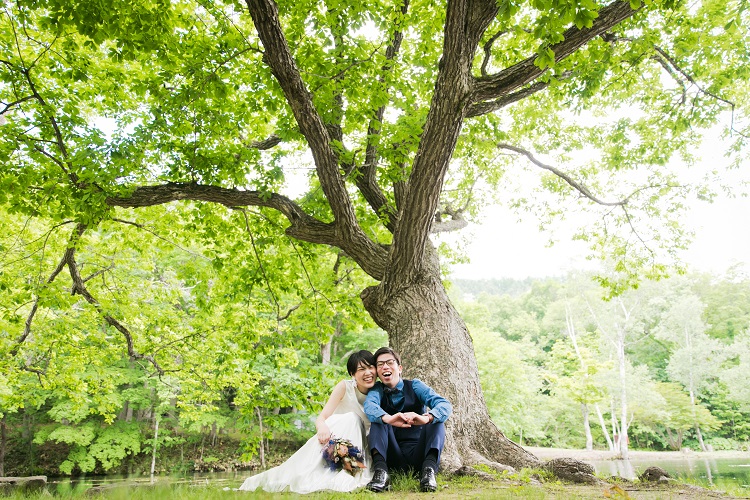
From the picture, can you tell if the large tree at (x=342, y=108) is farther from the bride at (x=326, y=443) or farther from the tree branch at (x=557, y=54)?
the bride at (x=326, y=443)

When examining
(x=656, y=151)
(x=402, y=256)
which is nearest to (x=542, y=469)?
(x=402, y=256)

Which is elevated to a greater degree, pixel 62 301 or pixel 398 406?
pixel 62 301

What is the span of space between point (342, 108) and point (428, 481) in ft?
17.4

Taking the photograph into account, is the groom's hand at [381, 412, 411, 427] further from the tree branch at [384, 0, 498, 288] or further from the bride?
the tree branch at [384, 0, 498, 288]

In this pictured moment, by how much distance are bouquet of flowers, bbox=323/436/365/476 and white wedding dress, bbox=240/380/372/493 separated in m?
0.04

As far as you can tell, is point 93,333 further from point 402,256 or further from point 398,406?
point 398,406

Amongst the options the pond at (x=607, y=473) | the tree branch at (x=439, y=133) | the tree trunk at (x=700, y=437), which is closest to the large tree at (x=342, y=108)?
the tree branch at (x=439, y=133)

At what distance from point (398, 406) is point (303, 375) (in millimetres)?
3252

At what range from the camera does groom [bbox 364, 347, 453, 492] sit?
4035 mm

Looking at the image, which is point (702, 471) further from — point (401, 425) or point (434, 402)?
point (401, 425)

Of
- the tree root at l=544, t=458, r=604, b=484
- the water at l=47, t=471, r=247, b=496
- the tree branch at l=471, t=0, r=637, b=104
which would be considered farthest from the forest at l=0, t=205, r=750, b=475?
the tree branch at l=471, t=0, r=637, b=104

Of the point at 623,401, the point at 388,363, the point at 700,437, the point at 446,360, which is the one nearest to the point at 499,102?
the point at 446,360

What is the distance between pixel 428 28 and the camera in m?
6.83

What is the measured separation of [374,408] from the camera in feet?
13.7
